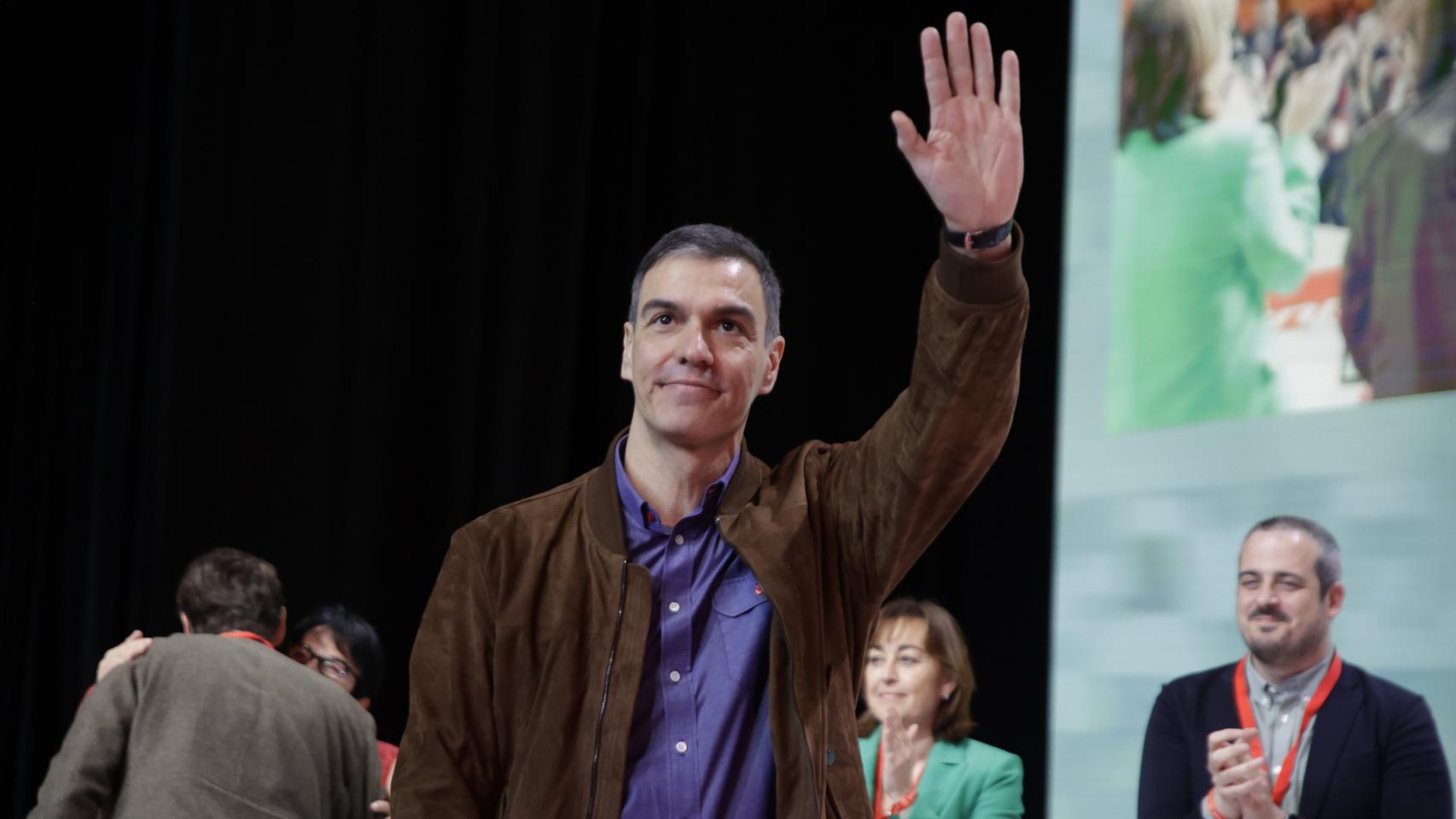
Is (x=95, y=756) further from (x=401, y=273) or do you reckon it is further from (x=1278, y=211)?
(x=1278, y=211)

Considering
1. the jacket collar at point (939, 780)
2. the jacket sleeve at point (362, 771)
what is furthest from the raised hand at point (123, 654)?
the jacket collar at point (939, 780)

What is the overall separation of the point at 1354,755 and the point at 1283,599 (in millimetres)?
409

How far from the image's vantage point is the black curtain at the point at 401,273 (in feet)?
15.6

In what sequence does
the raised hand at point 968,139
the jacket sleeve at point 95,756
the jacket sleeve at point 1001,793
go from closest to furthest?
the raised hand at point 968,139 < the jacket sleeve at point 95,756 < the jacket sleeve at point 1001,793

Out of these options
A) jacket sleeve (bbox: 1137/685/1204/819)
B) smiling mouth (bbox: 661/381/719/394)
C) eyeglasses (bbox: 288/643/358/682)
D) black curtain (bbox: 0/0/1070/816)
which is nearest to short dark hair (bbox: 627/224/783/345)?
smiling mouth (bbox: 661/381/719/394)

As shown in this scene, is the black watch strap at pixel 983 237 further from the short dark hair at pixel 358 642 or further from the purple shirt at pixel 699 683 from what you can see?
the short dark hair at pixel 358 642

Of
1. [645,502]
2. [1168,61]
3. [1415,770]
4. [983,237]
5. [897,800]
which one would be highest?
[1168,61]

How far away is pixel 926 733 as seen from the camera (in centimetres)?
425

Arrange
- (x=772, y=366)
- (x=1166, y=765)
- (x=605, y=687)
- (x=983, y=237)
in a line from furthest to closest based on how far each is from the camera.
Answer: (x=1166, y=765)
(x=772, y=366)
(x=605, y=687)
(x=983, y=237)

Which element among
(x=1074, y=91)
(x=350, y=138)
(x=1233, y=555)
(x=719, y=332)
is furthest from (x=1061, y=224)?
(x=719, y=332)

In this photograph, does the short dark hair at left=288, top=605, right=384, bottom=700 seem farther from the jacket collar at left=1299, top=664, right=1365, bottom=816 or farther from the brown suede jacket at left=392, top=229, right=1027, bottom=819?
the brown suede jacket at left=392, top=229, right=1027, bottom=819

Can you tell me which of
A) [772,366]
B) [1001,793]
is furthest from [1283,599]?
[772,366]

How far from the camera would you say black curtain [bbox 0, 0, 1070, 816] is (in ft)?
15.6

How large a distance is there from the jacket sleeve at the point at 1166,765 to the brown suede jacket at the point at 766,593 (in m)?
2.54
